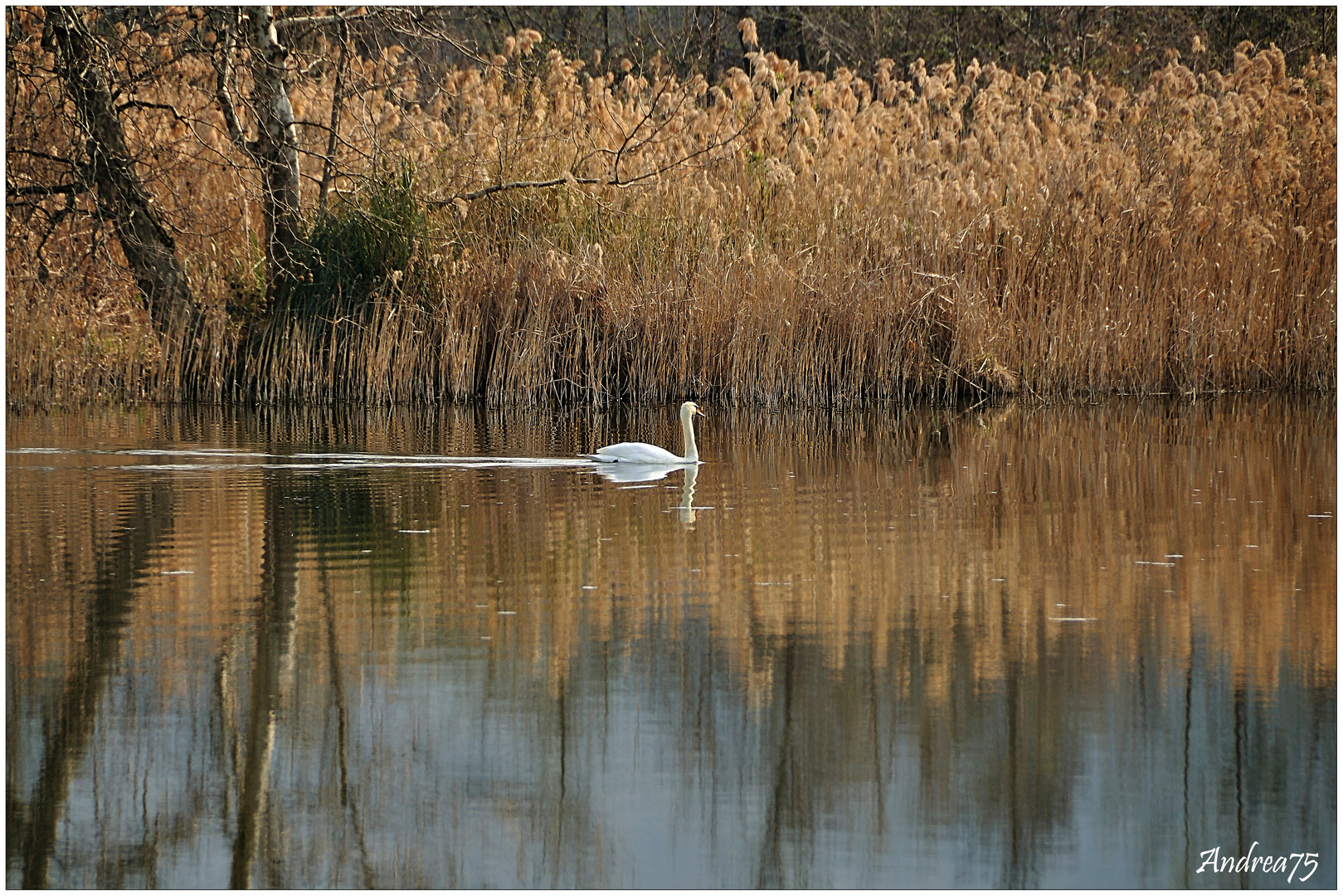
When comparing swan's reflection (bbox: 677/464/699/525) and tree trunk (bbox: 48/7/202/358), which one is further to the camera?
tree trunk (bbox: 48/7/202/358)

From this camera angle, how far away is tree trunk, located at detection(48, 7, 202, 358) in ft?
36.3

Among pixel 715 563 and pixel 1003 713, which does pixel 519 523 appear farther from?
pixel 1003 713

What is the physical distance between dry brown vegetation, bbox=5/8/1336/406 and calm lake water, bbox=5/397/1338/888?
402 cm

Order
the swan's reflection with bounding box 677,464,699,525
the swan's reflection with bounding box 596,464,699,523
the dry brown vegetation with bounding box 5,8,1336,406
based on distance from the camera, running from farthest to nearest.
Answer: the dry brown vegetation with bounding box 5,8,1336,406
the swan's reflection with bounding box 596,464,699,523
the swan's reflection with bounding box 677,464,699,525

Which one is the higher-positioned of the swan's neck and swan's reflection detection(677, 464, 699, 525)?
the swan's neck

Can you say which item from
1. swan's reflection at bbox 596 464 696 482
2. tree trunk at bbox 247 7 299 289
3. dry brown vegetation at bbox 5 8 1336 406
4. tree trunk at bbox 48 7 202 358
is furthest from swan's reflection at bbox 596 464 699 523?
tree trunk at bbox 48 7 202 358

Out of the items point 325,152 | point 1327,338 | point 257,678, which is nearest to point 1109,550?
point 257,678

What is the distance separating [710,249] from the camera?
1110 centimetres

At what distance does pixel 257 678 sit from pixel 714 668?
3.90ft

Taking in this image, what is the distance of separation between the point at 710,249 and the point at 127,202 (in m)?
4.37
